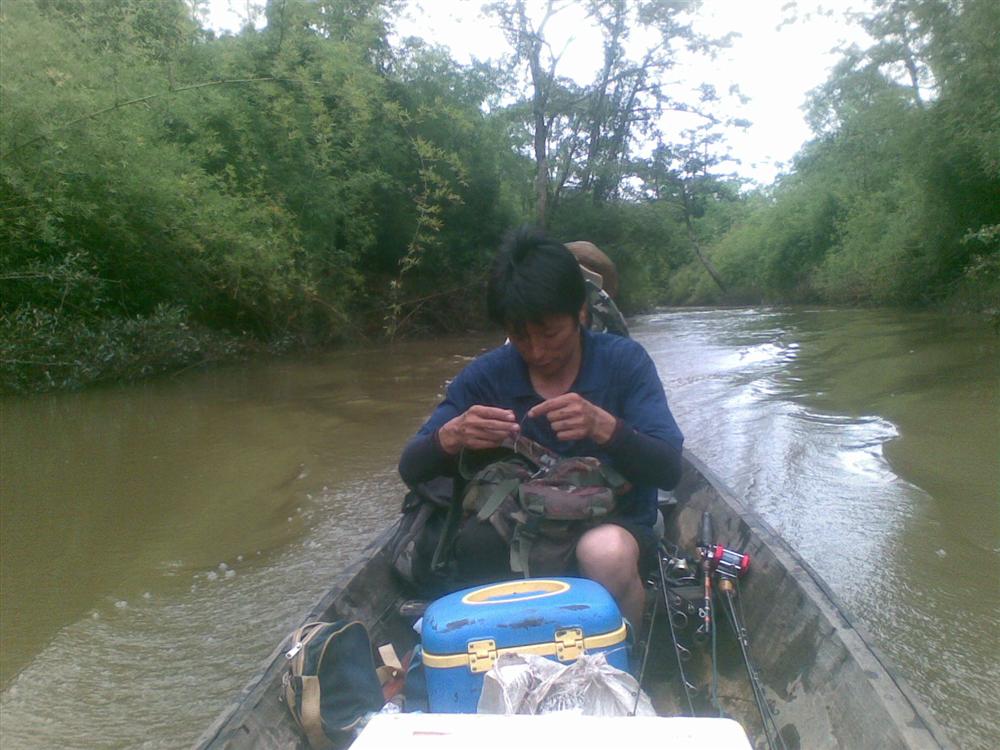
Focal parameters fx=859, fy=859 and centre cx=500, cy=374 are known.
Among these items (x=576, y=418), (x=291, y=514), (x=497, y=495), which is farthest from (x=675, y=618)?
(x=291, y=514)

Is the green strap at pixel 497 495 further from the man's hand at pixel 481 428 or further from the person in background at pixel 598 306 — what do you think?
the person in background at pixel 598 306

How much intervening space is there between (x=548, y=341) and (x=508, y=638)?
0.86 m

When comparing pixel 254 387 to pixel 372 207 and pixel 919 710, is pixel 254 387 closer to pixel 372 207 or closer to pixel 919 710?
pixel 372 207

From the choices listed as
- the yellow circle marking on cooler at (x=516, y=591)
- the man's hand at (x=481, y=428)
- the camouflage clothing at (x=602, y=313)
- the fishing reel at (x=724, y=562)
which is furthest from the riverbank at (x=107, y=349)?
the yellow circle marking on cooler at (x=516, y=591)

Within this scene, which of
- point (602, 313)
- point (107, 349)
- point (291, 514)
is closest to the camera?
point (602, 313)

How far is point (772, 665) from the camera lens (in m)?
2.40

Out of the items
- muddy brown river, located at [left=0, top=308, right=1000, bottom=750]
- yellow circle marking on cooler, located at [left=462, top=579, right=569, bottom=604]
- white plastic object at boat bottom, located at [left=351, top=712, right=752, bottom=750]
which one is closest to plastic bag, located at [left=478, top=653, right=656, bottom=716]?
yellow circle marking on cooler, located at [left=462, top=579, right=569, bottom=604]

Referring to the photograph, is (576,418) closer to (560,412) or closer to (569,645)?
(560,412)

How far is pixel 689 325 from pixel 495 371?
18.2 metres

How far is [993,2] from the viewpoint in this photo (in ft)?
33.2

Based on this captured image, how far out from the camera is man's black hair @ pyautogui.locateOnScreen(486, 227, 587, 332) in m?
2.46

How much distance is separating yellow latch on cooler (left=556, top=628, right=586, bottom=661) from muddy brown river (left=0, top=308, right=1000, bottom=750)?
136 cm

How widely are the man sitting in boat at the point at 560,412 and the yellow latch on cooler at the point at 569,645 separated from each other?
0.96 feet

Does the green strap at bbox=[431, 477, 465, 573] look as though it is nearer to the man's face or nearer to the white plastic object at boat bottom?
the man's face
